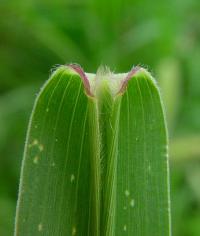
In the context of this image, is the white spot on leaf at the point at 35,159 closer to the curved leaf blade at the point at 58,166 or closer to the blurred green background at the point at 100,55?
the curved leaf blade at the point at 58,166

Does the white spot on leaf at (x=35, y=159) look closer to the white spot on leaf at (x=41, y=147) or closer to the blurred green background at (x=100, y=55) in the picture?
the white spot on leaf at (x=41, y=147)

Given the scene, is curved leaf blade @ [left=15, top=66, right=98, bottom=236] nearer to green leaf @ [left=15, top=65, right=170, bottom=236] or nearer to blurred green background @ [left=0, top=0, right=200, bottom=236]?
green leaf @ [left=15, top=65, right=170, bottom=236]

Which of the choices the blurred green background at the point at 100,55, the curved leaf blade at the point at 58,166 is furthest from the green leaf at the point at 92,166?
→ the blurred green background at the point at 100,55

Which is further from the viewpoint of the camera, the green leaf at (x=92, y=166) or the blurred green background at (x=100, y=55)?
the blurred green background at (x=100, y=55)

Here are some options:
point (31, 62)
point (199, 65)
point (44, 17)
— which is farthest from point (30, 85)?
point (199, 65)

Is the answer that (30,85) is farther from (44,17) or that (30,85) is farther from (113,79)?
(113,79)

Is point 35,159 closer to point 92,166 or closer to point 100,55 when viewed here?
point 92,166

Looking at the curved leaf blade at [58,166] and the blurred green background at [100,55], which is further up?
the blurred green background at [100,55]
